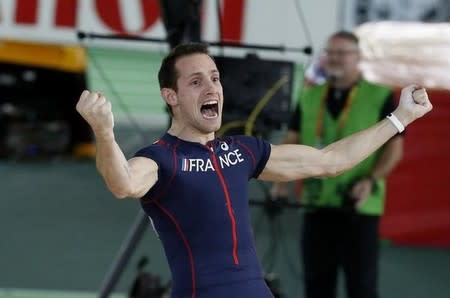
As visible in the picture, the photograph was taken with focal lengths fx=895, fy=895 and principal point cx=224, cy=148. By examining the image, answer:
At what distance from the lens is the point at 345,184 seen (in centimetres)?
421

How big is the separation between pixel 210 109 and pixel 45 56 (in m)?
8.61

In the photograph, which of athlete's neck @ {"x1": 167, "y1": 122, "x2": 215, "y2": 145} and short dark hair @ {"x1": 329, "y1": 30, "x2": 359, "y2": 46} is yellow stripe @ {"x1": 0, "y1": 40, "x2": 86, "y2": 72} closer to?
short dark hair @ {"x1": 329, "y1": 30, "x2": 359, "y2": 46}

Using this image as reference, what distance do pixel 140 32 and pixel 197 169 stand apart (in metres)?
1.87

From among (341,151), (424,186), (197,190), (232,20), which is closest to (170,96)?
(197,190)

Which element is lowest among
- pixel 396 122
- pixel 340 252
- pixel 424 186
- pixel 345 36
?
pixel 424 186

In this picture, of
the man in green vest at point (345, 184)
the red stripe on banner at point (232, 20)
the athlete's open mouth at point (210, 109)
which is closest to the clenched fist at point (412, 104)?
the athlete's open mouth at point (210, 109)

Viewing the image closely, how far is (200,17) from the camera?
13.3 feet

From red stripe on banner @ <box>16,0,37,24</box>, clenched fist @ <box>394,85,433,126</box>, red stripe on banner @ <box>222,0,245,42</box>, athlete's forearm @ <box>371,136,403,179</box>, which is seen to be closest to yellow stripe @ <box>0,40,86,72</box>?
red stripe on banner @ <box>16,0,37,24</box>

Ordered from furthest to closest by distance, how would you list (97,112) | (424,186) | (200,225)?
(424,186) < (200,225) < (97,112)

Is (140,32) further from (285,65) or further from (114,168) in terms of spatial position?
(114,168)

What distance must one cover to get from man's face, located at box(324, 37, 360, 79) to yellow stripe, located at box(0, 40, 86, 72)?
21.8ft

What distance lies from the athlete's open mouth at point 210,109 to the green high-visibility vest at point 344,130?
163 centimetres

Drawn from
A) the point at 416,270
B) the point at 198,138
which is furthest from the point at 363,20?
the point at 198,138

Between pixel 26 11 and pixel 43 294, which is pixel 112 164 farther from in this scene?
pixel 43 294
